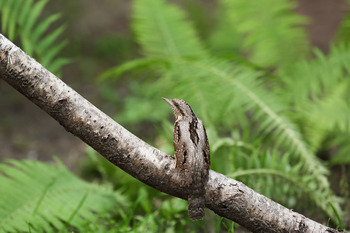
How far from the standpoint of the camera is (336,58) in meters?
3.20

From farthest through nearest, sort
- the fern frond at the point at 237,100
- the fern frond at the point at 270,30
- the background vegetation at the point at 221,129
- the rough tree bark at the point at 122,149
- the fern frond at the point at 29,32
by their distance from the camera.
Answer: the fern frond at the point at 270,30 < the fern frond at the point at 29,32 < the fern frond at the point at 237,100 < the background vegetation at the point at 221,129 < the rough tree bark at the point at 122,149

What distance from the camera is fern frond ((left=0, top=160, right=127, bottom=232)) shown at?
6.38 feet

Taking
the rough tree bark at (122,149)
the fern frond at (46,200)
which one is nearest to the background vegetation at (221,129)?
the fern frond at (46,200)

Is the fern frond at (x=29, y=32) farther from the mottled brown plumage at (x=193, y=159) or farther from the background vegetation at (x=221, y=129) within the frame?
the mottled brown plumage at (x=193, y=159)

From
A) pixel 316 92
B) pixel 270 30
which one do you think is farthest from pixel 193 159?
pixel 270 30

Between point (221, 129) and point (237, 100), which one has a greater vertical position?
point (237, 100)

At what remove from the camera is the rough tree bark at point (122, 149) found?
139cm

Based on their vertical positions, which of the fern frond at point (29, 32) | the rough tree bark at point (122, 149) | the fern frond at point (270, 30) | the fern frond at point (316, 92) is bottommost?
the rough tree bark at point (122, 149)

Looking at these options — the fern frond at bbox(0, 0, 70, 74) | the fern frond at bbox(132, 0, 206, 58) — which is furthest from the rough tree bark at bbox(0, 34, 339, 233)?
the fern frond at bbox(132, 0, 206, 58)

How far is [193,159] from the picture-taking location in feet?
4.73

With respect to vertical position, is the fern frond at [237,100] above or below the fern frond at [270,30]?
below

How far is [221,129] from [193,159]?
1.51 meters

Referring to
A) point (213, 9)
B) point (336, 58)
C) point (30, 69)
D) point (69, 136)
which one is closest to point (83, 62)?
point (69, 136)

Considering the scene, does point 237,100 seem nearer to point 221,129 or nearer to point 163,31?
point 221,129
